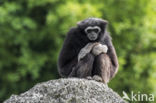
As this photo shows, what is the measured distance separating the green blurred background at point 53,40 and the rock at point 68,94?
12496 mm

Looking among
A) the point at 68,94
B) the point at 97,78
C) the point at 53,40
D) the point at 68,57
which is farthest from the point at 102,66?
the point at 53,40

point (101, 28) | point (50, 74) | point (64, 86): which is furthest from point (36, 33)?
point (64, 86)

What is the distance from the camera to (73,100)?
10.0 meters

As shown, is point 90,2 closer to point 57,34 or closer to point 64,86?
point 57,34

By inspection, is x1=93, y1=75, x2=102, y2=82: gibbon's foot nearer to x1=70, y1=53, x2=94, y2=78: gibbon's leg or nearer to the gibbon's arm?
x1=70, y1=53, x2=94, y2=78: gibbon's leg

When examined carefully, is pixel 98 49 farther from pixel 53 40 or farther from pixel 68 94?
pixel 53 40

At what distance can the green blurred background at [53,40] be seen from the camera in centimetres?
2342

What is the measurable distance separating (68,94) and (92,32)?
→ 10.3 feet

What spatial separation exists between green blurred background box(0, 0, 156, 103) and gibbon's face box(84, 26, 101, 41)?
386 inches

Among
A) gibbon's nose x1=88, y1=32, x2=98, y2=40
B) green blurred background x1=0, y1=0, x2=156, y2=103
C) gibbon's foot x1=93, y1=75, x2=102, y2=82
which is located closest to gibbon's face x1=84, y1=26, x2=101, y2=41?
gibbon's nose x1=88, y1=32, x2=98, y2=40

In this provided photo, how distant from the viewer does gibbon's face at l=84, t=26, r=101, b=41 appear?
509 inches

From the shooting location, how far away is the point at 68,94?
398 inches

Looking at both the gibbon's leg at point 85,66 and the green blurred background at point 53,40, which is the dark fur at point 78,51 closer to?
the gibbon's leg at point 85,66

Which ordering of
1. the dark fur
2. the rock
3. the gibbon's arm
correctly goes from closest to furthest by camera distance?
the rock < the dark fur < the gibbon's arm
